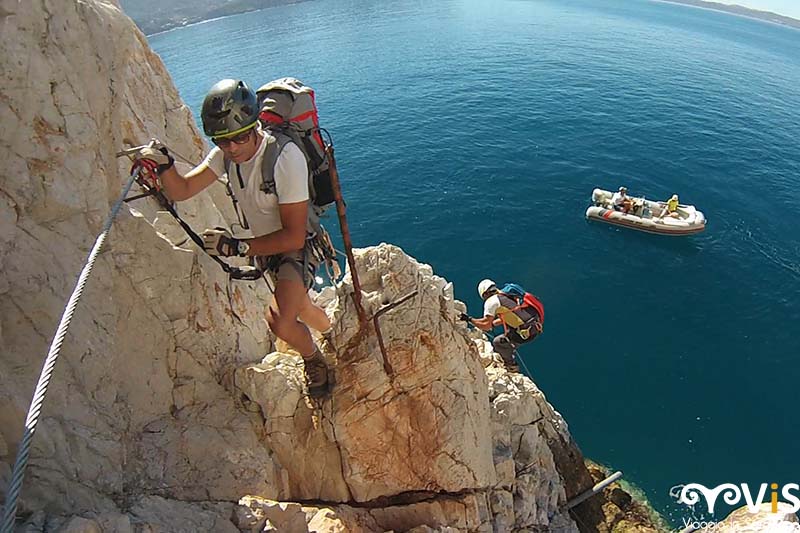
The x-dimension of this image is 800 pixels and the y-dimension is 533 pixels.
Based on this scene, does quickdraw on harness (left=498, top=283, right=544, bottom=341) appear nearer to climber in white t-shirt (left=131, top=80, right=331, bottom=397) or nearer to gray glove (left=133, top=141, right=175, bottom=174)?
climber in white t-shirt (left=131, top=80, right=331, bottom=397)

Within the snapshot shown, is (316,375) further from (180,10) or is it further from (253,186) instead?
(180,10)

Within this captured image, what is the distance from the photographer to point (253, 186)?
5.70 m

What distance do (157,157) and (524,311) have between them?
10652 millimetres

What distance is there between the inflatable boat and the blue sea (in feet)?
2.41

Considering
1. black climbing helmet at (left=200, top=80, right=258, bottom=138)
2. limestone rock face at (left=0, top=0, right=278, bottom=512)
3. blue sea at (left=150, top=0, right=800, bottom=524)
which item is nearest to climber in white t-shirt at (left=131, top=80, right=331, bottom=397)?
black climbing helmet at (left=200, top=80, right=258, bottom=138)

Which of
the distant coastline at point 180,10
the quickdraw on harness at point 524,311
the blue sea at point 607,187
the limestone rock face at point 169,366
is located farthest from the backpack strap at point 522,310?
the distant coastline at point 180,10

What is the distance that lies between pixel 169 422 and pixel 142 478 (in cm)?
98

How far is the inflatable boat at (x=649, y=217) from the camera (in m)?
31.7

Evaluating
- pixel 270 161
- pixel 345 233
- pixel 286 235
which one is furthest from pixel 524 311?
pixel 270 161

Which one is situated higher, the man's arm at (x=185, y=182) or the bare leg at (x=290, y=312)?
the man's arm at (x=185, y=182)

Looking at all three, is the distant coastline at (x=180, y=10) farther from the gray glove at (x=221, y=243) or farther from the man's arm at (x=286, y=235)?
the man's arm at (x=286, y=235)

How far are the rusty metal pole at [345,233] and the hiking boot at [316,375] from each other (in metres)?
0.92

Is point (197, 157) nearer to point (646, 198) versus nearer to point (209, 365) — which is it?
point (209, 365)

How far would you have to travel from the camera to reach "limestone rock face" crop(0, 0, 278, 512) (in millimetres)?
5492
